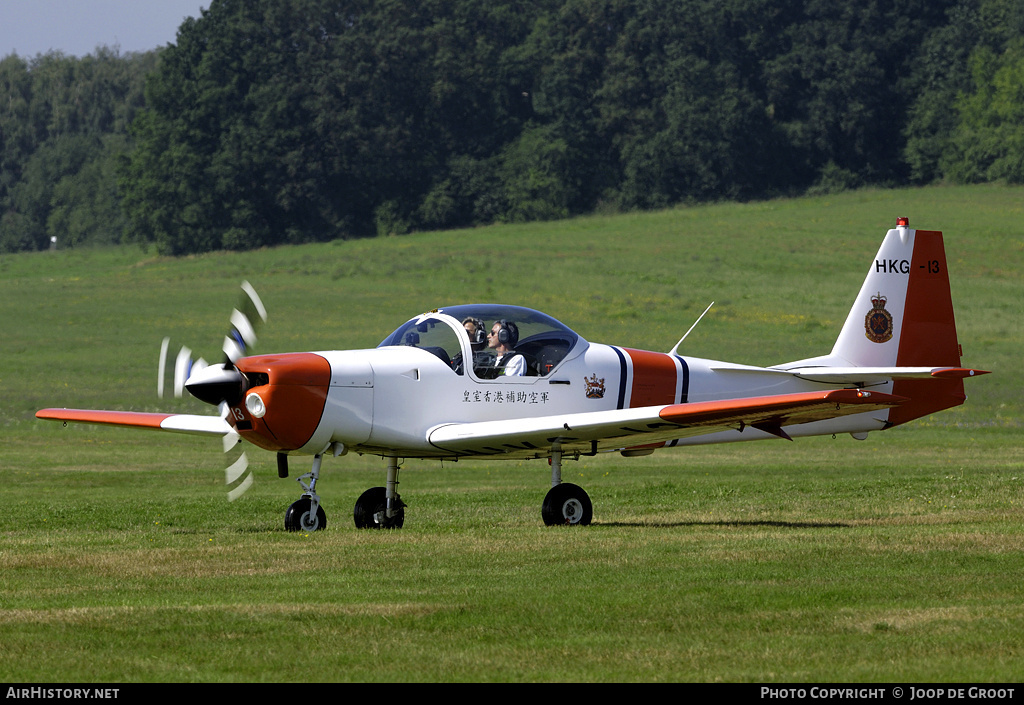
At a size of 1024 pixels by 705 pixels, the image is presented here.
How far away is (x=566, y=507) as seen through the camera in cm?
1498

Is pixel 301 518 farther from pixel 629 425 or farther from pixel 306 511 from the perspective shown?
pixel 629 425

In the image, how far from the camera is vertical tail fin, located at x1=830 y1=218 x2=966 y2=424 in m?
17.5

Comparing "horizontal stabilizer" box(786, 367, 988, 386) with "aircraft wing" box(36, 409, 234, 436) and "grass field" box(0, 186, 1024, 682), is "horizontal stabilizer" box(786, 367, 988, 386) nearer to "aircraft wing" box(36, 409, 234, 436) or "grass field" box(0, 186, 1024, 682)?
"grass field" box(0, 186, 1024, 682)

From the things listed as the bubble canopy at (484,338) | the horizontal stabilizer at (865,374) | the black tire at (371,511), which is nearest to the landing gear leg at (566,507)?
the bubble canopy at (484,338)

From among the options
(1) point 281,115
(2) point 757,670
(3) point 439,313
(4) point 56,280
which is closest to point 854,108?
(1) point 281,115

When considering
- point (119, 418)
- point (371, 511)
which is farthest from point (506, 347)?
point (119, 418)

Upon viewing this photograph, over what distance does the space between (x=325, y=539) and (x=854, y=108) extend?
264ft

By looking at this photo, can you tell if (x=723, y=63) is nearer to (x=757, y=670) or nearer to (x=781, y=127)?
(x=781, y=127)

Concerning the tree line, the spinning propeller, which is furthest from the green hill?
the spinning propeller

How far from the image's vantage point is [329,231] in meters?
90.9

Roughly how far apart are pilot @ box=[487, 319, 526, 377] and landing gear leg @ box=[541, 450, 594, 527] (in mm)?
1107

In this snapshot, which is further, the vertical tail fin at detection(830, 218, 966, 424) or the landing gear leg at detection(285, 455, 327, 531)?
the vertical tail fin at detection(830, 218, 966, 424)

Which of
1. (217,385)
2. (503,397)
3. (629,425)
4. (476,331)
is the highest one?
(476,331)

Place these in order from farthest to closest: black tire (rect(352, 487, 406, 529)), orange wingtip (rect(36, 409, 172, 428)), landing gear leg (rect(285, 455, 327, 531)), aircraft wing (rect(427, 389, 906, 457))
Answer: orange wingtip (rect(36, 409, 172, 428)), black tire (rect(352, 487, 406, 529)), landing gear leg (rect(285, 455, 327, 531)), aircraft wing (rect(427, 389, 906, 457))
